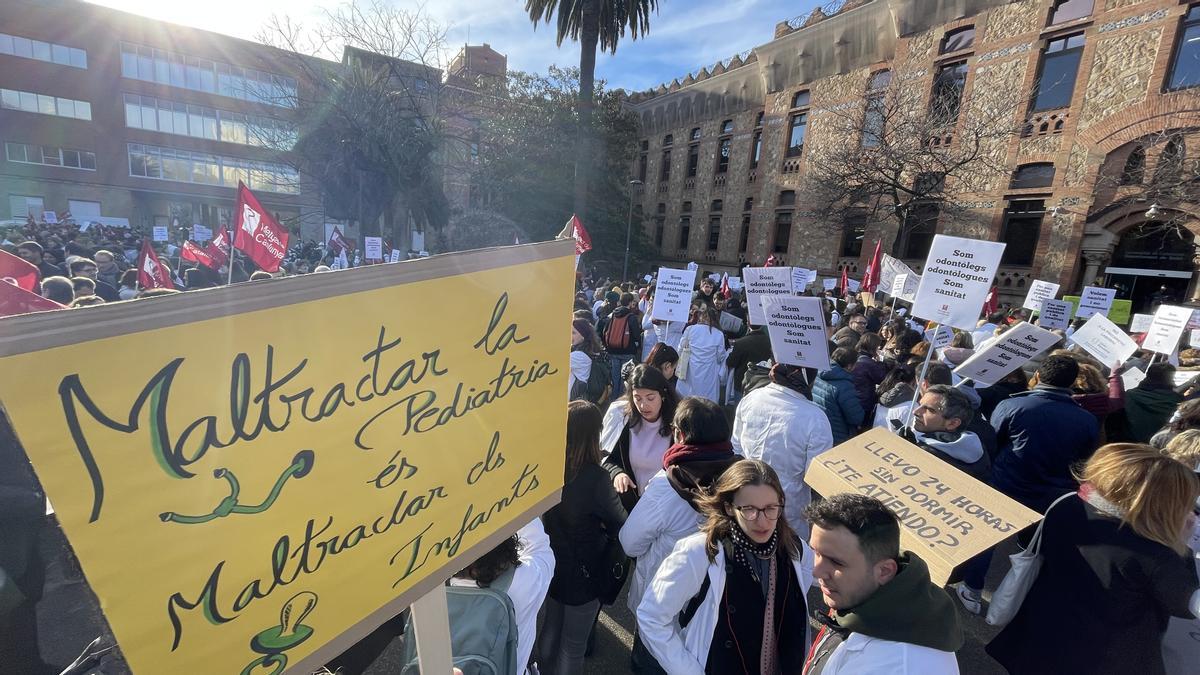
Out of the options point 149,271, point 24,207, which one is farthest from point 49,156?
point 149,271

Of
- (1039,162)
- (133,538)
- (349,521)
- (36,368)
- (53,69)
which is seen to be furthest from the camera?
(53,69)

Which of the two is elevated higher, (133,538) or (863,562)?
(133,538)

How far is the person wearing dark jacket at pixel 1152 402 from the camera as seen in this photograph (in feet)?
13.6

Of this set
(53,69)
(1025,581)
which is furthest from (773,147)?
(53,69)

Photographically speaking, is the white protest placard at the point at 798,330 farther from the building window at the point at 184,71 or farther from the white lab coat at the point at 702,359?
the building window at the point at 184,71

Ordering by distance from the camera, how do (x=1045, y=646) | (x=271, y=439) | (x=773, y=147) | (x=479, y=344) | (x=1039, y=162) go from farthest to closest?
(x=773, y=147) < (x=1039, y=162) < (x=1045, y=646) < (x=479, y=344) < (x=271, y=439)

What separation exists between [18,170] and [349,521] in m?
51.1

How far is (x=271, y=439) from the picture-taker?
2.97ft

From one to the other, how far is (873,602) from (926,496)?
0.81 meters

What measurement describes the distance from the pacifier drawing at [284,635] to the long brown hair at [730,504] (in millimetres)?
1301

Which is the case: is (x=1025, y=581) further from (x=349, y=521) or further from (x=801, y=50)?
(x=801, y=50)

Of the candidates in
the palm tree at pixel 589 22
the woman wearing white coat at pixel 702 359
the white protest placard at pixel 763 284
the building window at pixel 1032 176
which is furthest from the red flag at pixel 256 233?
the building window at pixel 1032 176

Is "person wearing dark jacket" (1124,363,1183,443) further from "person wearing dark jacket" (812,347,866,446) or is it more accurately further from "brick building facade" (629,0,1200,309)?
"brick building facade" (629,0,1200,309)

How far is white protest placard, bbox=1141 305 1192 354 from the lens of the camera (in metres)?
5.46
